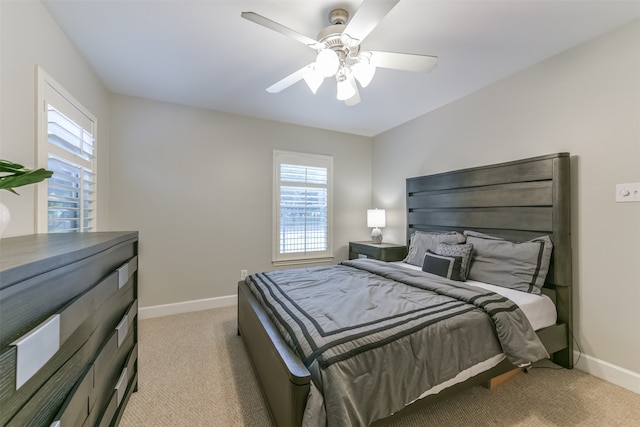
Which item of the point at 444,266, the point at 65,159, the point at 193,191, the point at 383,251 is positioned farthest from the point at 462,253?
the point at 65,159

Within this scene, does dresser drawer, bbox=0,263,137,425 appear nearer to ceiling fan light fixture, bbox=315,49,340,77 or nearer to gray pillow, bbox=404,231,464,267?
ceiling fan light fixture, bbox=315,49,340,77

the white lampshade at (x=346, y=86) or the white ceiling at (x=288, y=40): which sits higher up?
the white ceiling at (x=288, y=40)

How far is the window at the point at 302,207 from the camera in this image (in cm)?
372

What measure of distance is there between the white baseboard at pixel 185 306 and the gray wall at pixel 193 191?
0.06 metres

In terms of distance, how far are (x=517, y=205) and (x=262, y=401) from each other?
2.62m

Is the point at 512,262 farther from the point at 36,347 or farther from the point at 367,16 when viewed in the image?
the point at 36,347

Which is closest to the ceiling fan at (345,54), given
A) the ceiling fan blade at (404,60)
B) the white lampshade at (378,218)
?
the ceiling fan blade at (404,60)

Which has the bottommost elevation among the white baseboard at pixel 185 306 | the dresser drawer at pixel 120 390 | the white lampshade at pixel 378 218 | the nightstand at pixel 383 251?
the white baseboard at pixel 185 306

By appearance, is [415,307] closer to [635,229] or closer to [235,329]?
[635,229]

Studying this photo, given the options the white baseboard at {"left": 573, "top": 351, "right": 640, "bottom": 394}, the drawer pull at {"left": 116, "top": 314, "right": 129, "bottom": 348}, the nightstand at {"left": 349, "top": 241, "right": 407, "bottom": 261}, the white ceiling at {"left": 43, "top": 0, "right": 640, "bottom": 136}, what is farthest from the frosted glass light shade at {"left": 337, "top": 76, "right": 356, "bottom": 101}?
the white baseboard at {"left": 573, "top": 351, "right": 640, "bottom": 394}

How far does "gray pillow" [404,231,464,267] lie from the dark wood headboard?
0.20 m

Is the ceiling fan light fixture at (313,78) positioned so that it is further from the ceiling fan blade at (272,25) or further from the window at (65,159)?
the window at (65,159)

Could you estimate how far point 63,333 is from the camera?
0.77 metres

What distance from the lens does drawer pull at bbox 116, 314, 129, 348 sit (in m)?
1.39
